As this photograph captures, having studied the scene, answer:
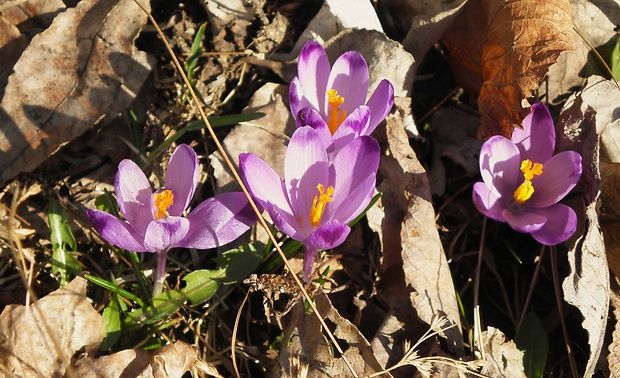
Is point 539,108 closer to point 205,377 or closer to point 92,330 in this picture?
point 205,377

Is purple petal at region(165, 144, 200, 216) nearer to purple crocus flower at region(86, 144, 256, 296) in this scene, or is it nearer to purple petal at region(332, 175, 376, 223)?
purple crocus flower at region(86, 144, 256, 296)

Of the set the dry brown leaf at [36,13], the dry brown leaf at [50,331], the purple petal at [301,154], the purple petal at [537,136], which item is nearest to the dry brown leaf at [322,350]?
the purple petal at [301,154]

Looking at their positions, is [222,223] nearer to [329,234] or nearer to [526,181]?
[329,234]

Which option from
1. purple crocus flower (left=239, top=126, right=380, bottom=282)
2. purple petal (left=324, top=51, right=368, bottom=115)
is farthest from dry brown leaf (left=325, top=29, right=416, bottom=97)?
purple crocus flower (left=239, top=126, right=380, bottom=282)

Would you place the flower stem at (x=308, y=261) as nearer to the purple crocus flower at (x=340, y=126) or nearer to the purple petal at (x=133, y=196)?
the purple crocus flower at (x=340, y=126)

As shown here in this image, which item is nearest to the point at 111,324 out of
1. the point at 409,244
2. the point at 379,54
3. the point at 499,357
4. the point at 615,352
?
the point at 409,244

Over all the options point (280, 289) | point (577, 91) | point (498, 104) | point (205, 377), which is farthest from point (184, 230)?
point (577, 91)

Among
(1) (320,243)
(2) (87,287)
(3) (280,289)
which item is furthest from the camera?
(2) (87,287)
